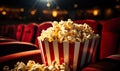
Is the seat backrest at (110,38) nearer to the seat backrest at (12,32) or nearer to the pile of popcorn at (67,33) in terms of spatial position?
the pile of popcorn at (67,33)

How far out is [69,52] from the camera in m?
1.23

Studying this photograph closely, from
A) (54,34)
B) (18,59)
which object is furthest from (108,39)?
(18,59)

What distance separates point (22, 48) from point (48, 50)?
34.2 inches

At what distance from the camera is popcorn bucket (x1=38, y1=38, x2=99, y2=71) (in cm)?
122

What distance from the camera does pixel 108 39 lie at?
1.81 meters

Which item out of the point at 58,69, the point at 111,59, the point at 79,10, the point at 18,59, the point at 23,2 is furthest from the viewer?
the point at 79,10

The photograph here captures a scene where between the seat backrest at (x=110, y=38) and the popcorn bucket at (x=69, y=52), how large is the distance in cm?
50

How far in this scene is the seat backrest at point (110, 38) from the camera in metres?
1.75

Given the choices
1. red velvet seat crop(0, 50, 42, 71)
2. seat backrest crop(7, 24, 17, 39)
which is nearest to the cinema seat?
red velvet seat crop(0, 50, 42, 71)

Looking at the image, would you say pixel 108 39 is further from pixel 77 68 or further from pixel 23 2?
pixel 23 2

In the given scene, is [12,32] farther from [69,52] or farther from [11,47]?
[69,52]

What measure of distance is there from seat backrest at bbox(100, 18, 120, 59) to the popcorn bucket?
0.50 m

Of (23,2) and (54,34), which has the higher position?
(23,2)

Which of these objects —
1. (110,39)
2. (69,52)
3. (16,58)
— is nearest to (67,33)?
(69,52)
